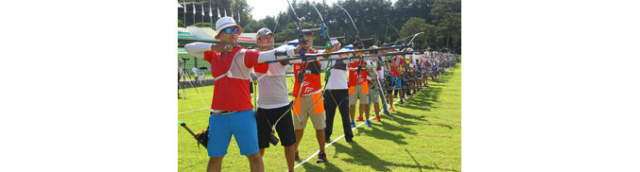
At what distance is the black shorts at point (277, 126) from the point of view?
10.6 feet

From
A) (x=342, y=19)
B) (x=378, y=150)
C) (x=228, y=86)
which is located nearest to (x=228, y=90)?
(x=228, y=86)

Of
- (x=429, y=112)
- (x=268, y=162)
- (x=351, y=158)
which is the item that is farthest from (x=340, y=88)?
(x=429, y=112)

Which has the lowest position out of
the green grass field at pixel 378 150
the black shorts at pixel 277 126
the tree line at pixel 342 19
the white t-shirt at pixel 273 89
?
the green grass field at pixel 378 150

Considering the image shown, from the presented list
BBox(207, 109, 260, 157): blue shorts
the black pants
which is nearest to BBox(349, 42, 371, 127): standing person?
the black pants

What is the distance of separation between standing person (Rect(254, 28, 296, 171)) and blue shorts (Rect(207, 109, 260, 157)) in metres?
0.61

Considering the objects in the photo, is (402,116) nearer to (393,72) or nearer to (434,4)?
(393,72)

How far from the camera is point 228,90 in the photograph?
2.56 m

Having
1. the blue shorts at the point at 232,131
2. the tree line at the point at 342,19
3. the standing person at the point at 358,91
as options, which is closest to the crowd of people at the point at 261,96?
the blue shorts at the point at 232,131

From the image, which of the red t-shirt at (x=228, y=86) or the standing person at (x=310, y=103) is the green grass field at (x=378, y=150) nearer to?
the standing person at (x=310, y=103)

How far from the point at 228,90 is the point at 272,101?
720 mm

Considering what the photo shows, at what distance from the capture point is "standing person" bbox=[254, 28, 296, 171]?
127 inches

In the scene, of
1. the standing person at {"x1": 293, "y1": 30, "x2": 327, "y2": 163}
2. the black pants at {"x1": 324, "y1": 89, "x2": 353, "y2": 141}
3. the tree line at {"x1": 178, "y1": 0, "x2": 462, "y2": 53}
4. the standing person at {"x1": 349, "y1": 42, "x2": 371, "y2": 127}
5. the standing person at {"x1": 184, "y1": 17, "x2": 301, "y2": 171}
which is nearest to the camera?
the standing person at {"x1": 184, "y1": 17, "x2": 301, "y2": 171}

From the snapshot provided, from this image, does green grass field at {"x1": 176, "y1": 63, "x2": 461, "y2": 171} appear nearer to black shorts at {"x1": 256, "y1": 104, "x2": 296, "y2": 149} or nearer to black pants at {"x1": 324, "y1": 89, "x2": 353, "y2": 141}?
black pants at {"x1": 324, "y1": 89, "x2": 353, "y2": 141}
